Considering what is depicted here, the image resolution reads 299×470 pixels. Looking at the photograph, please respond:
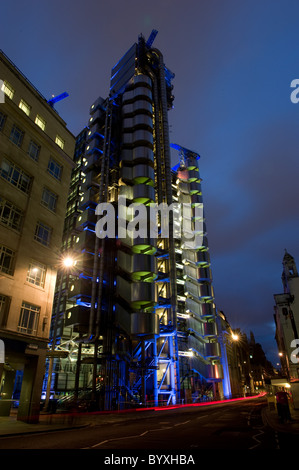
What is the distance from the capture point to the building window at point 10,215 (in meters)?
23.5

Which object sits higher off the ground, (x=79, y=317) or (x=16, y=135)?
(x=16, y=135)

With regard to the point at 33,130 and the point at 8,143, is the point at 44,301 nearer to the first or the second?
the point at 8,143

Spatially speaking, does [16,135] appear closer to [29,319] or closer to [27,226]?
[27,226]

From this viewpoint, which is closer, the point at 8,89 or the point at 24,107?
the point at 8,89

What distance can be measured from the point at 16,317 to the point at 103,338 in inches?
701

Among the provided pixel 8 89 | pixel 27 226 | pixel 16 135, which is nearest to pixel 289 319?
pixel 27 226

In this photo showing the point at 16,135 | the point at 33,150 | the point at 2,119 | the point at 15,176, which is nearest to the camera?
the point at 15,176

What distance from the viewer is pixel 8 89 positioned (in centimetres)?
2684

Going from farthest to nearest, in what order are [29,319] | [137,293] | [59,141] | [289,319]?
[289,319]
[137,293]
[59,141]
[29,319]

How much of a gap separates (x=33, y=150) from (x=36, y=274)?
467 inches

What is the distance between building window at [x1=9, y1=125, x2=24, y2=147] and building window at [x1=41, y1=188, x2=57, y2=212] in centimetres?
472

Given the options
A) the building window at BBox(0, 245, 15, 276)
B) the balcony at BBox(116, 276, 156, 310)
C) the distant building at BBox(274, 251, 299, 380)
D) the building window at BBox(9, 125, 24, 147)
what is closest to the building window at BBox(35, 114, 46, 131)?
the building window at BBox(9, 125, 24, 147)
